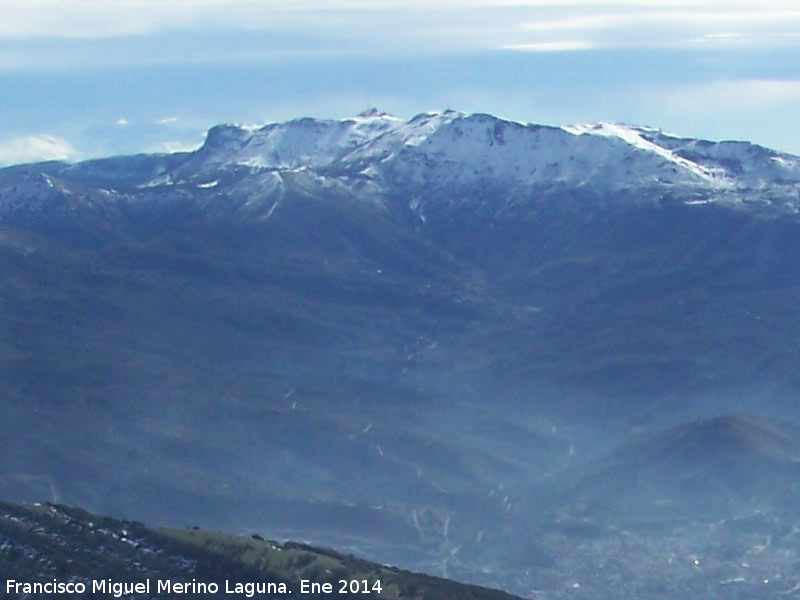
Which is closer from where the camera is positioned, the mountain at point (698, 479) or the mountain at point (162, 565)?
the mountain at point (162, 565)

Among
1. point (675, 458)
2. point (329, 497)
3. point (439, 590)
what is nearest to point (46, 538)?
point (439, 590)

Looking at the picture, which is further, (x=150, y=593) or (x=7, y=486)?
(x=7, y=486)

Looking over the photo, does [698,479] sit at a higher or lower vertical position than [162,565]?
higher

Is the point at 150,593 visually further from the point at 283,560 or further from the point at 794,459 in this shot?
the point at 794,459

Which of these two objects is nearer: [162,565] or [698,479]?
[162,565]

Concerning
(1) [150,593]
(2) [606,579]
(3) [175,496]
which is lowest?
(1) [150,593]

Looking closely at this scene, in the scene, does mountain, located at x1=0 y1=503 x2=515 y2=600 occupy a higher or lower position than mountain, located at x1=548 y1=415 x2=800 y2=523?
lower

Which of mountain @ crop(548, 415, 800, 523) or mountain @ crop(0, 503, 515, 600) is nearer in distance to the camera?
mountain @ crop(0, 503, 515, 600)

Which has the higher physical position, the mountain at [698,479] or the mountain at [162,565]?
the mountain at [698,479]
